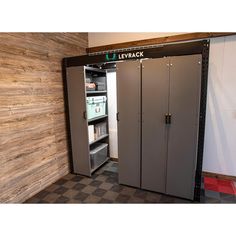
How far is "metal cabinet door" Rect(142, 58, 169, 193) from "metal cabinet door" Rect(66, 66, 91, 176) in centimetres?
100

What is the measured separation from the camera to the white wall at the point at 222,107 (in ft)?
8.09

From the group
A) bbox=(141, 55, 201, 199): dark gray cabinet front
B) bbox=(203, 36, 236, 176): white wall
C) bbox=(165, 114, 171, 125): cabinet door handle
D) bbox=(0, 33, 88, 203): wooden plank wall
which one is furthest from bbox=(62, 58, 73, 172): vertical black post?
bbox=(203, 36, 236, 176): white wall

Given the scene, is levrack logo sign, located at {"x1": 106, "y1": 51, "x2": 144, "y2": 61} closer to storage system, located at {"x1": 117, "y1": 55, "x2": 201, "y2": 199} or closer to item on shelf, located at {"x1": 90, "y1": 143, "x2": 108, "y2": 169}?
storage system, located at {"x1": 117, "y1": 55, "x2": 201, "y2": 199}

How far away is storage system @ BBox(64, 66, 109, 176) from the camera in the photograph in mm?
2656

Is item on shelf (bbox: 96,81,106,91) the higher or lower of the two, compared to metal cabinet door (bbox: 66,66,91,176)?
higher

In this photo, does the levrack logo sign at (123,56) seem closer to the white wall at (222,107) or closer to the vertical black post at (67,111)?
the vertical black post at (67,111)

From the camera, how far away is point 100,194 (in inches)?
92.0

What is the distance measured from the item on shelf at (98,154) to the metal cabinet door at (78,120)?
153 millimetres

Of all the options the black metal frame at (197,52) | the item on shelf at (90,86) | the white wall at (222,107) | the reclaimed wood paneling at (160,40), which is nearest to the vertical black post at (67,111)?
the item on shelf at (90,86)

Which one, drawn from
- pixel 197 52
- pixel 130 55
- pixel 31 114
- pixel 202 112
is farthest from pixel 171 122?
pixel 31 114
